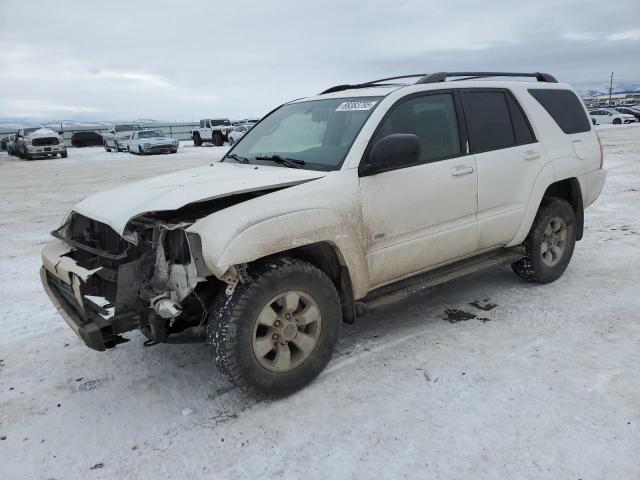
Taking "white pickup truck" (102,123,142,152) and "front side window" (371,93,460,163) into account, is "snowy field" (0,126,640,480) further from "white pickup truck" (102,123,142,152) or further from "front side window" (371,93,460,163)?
"white pickup truck" (102,123,142,152)

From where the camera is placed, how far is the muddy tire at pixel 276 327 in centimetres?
289

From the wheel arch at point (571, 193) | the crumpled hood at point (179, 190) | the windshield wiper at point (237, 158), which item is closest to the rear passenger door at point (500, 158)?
the wheel arch at point (571, 193)

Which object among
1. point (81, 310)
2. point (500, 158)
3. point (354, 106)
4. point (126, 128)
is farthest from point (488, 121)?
point (126, 128)

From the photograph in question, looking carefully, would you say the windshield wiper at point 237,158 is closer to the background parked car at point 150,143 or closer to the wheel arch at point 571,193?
the wheel arch at point 571,193

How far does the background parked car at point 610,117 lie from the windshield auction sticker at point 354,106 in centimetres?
3554

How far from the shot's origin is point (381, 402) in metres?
3.06

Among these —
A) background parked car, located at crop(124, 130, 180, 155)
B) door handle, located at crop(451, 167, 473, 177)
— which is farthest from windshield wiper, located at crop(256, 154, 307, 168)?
background parked car, located at crop(124, 130, 180, 155)

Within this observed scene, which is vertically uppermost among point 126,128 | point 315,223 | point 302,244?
point 126,128

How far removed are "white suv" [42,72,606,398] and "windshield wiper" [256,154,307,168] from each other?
2 centimetres

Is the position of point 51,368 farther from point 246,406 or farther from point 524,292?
point 524,292

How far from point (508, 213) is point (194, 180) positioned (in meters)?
2.54

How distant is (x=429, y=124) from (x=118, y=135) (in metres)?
30.2

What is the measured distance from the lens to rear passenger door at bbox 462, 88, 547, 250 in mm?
4133

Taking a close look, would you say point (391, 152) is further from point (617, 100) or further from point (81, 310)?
point (617, 100)
